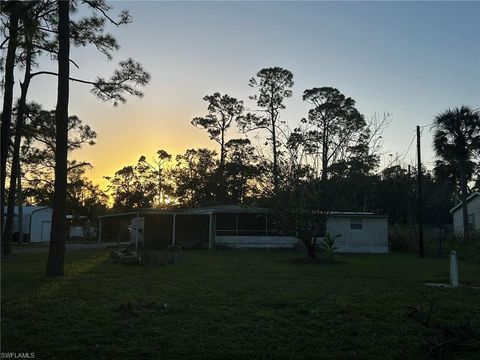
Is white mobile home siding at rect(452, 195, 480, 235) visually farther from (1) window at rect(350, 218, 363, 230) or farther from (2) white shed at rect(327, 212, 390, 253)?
(1) window at rect(350, 218, 363, 230)

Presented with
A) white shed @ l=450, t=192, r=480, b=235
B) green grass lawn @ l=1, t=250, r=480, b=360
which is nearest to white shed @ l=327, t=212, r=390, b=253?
white shed @ l=450, t=192, r=480, b=235

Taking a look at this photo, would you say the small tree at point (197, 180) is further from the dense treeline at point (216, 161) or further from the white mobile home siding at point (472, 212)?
the white mobile home siding at point (472, 212)

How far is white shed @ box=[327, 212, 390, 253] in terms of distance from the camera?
30.2 meters

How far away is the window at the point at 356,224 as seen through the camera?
3052cm

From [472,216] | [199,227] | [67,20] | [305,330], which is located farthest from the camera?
[472,216]

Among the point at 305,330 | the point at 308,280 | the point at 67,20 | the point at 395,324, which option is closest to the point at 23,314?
the point at 305,330

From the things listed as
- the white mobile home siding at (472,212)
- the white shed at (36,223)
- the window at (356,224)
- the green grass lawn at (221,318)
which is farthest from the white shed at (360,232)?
the white shed at (36,223)

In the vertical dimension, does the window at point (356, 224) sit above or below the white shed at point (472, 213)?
below

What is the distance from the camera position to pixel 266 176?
2291cm

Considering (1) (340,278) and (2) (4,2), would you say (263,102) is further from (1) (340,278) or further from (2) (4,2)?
(2) (4,2)

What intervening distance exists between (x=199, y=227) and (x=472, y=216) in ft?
64.0

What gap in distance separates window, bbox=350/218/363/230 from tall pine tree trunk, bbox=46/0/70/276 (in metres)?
20.5

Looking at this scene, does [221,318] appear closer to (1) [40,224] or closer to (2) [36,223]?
(2) [36,223]

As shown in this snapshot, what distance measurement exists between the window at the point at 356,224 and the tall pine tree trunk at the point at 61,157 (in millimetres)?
20493
